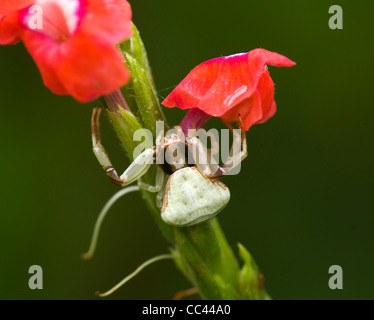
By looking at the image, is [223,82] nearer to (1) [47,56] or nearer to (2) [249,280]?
(1) [47,56]

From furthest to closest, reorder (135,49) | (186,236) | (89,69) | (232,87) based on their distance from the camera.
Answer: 1. (186,236)
2. (135,49)
3. (232,87)
4. (89,69)

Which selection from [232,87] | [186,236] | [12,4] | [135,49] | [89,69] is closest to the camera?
[89,69]

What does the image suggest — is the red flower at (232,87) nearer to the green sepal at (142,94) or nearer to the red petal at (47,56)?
the green sepal at (142,94)

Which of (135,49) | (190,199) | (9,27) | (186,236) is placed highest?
(9,27)

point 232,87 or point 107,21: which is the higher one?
point 107,21

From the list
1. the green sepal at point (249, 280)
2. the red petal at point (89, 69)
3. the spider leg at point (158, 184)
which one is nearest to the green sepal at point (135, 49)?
the spider leg at point (158, 184)

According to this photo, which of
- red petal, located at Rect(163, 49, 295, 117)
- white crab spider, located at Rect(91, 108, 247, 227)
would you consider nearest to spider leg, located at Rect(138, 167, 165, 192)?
white crab spider, located at Rect(91, 108, 247, 227)

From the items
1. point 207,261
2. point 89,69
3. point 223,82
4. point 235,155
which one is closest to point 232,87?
point 223,82

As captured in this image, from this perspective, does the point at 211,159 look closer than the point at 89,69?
No
